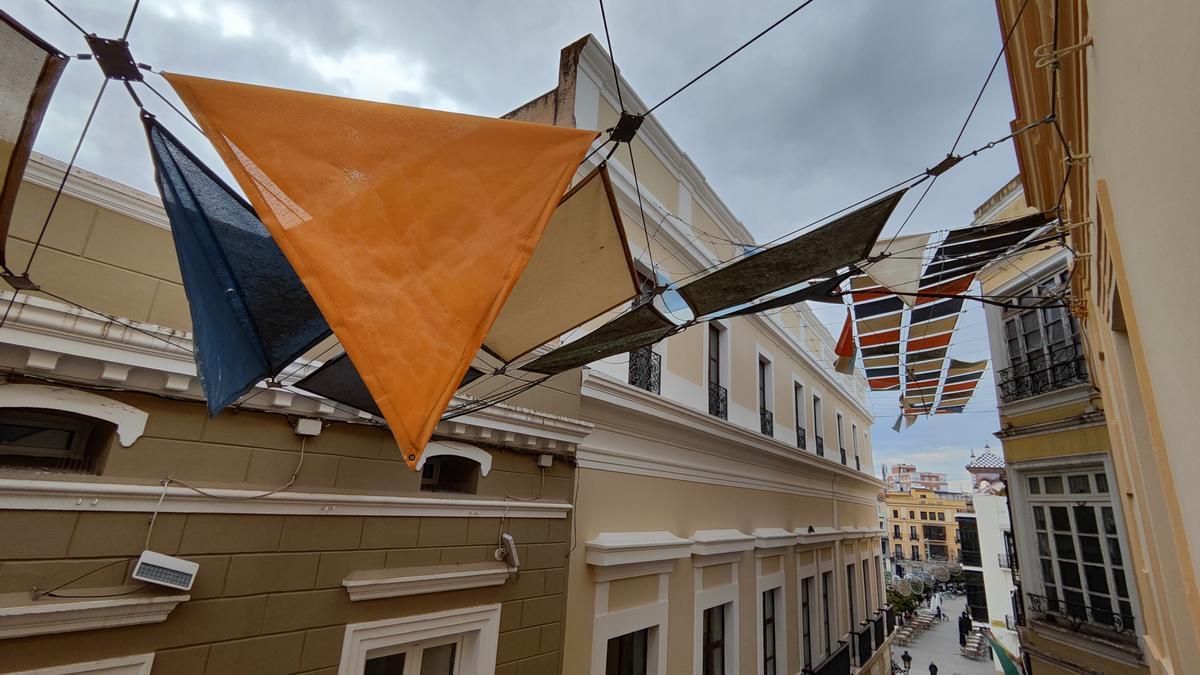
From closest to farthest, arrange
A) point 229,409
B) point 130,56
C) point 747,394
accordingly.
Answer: point 130,56 → point 229,409 → point 747,394

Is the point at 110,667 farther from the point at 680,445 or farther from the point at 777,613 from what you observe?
the point at 777,613

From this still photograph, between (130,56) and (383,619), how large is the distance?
370cm

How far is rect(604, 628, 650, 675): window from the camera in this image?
6051 millimetres

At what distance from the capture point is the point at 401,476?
4184 mm

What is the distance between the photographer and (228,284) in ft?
9.20

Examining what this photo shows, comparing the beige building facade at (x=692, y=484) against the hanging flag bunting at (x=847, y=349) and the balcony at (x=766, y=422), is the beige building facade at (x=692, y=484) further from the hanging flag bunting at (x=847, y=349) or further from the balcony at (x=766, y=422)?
the hanging flag bunting at (x=847, y=349)

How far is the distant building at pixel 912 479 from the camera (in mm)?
74188

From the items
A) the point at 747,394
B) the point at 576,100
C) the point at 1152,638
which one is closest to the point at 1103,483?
the point at 1152,638

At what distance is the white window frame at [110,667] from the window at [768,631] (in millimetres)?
9091

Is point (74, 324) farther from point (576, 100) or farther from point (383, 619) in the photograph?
point (576, 100)

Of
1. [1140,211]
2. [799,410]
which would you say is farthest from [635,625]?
[799,410]

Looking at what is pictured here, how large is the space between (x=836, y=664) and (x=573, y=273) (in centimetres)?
1279

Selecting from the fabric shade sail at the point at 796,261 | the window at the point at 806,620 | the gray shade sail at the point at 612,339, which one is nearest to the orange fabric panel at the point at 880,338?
the fabric shade sail at the point at 796,261

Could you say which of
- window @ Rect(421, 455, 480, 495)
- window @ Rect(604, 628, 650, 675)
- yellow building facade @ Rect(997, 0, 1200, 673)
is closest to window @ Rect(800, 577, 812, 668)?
window @ Rect(604, 628, 650, 675)
